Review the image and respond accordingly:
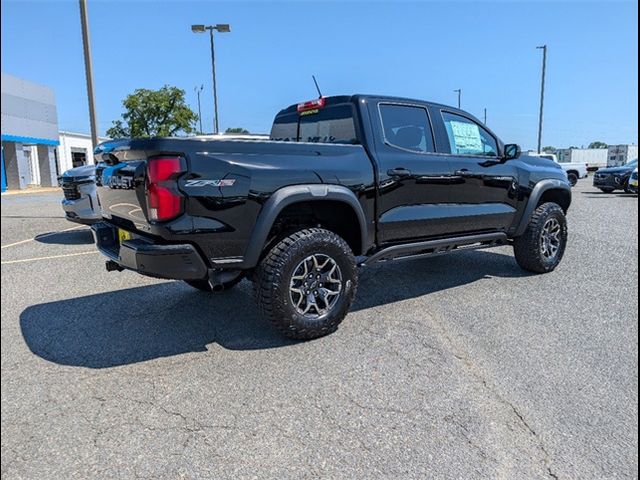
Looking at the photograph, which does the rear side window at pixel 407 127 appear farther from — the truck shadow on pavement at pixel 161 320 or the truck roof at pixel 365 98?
the truck shadow on pavement at pixel 161 320

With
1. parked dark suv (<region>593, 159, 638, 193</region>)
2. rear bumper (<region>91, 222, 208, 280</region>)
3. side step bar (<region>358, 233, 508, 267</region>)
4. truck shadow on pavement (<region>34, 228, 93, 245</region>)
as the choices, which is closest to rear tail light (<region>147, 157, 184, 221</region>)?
rear bumper (<region>91, 222, 208, 280</region>)

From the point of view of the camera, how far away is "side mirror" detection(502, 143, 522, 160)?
17.0 feet

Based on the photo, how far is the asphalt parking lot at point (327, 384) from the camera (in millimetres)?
2266

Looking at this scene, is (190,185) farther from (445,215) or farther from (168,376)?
(445,215)

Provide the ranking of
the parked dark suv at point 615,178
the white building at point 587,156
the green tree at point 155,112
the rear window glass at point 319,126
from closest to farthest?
the rear window glass at point 319,126 < the parked dark suv at point 615,178 < the green tree at point 155,112 < the white building at point 587,156

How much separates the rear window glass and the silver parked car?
3.21 metres

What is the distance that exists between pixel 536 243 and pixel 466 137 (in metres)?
1.51

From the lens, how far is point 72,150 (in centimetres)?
3884

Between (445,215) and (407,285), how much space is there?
980 mm

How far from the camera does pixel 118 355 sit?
3373mm

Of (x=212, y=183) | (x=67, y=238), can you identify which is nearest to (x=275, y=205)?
(x=212, y=183)

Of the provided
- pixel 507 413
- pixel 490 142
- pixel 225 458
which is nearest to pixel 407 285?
pixel 490 142

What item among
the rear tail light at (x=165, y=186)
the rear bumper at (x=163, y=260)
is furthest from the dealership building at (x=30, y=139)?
the rear tail light at (x=165, y=186)

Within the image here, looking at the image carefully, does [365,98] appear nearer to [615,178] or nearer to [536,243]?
[536,243]
